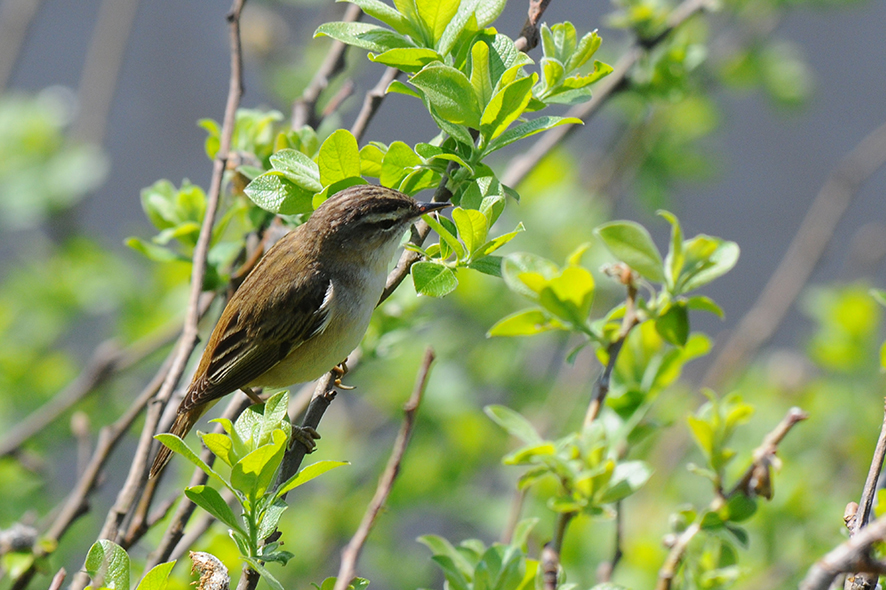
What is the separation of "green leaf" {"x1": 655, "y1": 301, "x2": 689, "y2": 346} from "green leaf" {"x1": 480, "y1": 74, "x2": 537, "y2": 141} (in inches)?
21.1

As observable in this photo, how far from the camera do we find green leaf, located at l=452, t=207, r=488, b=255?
4.26 feet

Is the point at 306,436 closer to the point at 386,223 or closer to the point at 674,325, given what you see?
the point at 386,223

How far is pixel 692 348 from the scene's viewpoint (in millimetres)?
1796

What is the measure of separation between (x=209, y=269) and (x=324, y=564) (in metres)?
1.84

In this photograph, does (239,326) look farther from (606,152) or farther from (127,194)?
(127,194)

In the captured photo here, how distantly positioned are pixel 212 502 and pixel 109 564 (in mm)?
173

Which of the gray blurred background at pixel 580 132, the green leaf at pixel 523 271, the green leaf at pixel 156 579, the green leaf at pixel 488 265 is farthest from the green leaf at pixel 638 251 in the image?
the gray blurred background at pixel 580 132

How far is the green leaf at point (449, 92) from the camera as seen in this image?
50.5 inches

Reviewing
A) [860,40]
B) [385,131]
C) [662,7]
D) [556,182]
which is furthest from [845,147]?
[662,7]

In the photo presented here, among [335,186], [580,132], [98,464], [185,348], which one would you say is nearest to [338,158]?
[335,186]

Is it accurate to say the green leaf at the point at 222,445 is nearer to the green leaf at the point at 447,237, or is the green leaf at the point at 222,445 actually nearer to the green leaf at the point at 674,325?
the green leaf at the point at 447,237

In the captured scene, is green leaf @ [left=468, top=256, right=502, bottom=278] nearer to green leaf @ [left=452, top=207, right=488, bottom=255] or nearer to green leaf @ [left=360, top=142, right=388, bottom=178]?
green leaf @ [left=452, top=207, right=488, bottom=255]

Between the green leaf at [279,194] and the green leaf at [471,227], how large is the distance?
0.32 metres

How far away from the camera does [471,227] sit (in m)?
1.34
